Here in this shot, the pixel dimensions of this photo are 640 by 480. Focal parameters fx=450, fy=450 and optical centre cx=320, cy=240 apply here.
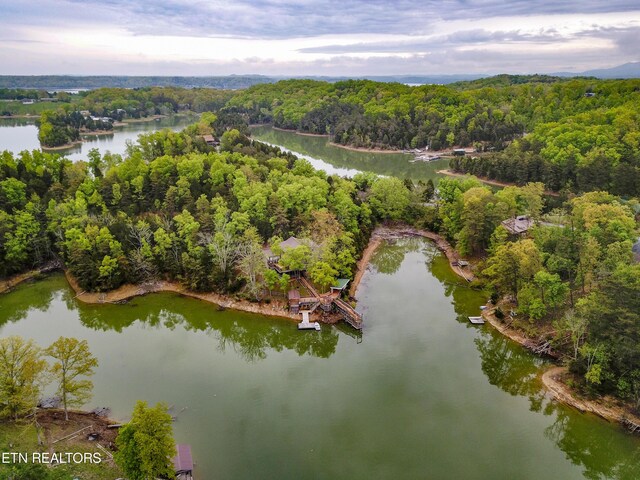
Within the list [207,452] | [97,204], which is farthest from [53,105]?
[207,452]

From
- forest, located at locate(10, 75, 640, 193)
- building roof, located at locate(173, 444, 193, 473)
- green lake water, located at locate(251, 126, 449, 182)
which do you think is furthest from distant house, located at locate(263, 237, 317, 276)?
green lake water, located at locate(251, 126, 449, 182)

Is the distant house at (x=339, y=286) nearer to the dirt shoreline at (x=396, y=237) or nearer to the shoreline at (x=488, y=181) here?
the dirt shoreline at (x=396, y=237)

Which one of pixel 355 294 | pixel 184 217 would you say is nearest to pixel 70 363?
pixel 184 217

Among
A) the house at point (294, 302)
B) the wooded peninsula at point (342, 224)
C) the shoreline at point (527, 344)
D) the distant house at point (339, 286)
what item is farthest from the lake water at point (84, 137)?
the distant house at point (339, 286)

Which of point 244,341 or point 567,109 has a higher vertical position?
point 567,109

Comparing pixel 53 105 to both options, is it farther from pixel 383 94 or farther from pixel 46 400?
pixel 46 400

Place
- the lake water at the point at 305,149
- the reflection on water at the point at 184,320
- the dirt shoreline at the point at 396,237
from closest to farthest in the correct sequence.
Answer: the reflection on water at the point at 184,320 → the dirt shoreline at the point at 396,237 → the lake water at the point at 305,149
